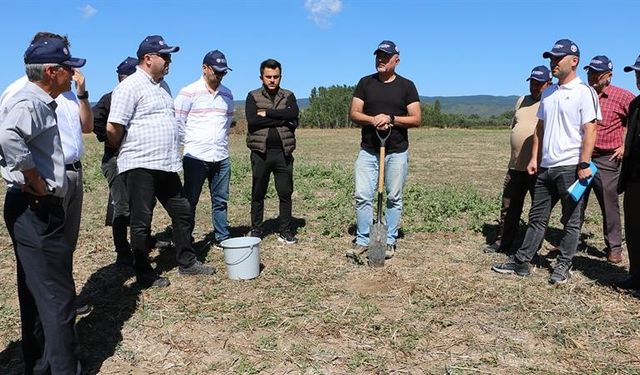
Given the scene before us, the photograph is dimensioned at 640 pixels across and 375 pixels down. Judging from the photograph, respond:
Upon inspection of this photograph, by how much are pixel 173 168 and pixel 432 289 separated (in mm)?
2643

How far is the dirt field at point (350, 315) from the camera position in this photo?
139 inches

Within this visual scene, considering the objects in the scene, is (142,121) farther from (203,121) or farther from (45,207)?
(45,207)

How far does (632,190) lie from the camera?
185 inches

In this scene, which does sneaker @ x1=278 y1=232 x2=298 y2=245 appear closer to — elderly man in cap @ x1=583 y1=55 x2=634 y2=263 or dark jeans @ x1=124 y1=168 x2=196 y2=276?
dark jeans @ x1=124 y1=168 x2=196 y2=276

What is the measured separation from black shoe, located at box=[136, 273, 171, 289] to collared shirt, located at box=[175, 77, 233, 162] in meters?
1.40

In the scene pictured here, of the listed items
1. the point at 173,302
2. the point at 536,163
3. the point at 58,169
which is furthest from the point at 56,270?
the point at 536,163

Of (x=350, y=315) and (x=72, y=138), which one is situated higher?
(x=72, y=138)

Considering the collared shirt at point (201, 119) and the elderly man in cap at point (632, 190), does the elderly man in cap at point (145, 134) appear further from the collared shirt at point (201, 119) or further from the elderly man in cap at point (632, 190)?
the elderly man in cap at point (632, 190)

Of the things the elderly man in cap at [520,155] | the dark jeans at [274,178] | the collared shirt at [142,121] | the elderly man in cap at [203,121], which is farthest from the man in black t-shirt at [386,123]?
the collared shirt at [142,121]

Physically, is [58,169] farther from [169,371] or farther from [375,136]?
[375,136]

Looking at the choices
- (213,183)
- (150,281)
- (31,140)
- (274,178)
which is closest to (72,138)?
(31,140)

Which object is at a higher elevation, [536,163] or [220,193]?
[536,163]

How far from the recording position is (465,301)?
14.8 ft

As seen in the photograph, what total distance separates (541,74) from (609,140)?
1178 mm
